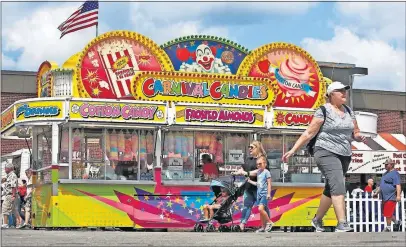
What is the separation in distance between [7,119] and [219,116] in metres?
4.78

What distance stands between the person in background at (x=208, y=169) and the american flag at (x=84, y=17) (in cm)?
463

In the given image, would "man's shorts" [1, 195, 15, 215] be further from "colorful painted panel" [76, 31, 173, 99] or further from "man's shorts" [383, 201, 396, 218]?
"man's shorts" [383, 201, 396, 218]

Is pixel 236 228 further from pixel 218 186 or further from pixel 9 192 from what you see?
pixel 9 192

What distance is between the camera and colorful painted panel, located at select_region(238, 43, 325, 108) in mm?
20844

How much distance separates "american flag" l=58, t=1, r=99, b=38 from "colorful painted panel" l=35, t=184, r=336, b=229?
195 inches

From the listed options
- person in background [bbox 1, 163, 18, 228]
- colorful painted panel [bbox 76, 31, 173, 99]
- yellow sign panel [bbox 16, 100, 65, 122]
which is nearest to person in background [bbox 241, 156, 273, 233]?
yellow sign panel [bbox 16, 100, 65, 122]

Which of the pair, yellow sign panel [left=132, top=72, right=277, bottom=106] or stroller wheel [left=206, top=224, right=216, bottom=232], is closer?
stroller wheel [left=206, top=224, right=216, bottom=232]

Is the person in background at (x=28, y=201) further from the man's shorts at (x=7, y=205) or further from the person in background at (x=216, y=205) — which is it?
the person in background at (x=216, y=205)

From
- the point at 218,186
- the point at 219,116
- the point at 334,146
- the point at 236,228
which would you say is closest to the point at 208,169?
the point at 219,116

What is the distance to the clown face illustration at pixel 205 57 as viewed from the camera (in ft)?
65.8

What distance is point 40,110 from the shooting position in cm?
1786

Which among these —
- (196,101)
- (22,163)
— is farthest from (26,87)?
(196,101)

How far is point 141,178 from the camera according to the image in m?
18.4

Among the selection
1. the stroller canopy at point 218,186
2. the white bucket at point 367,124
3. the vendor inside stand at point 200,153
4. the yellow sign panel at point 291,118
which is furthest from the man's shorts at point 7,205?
the white bucket at point 367,124
